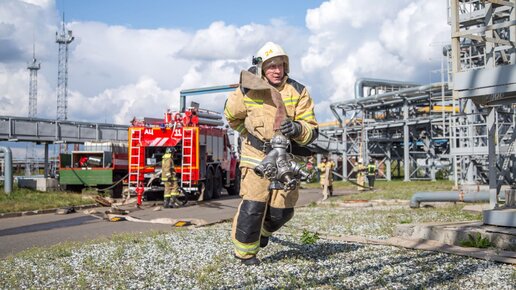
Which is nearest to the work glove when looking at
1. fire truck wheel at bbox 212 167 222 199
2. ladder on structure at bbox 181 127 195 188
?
ladder on structure at bbox 181 127 195 188

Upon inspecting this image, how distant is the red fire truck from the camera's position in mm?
17234

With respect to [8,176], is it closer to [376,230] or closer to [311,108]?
[376,230]

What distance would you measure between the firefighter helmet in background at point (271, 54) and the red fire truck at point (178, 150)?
12.1 metres

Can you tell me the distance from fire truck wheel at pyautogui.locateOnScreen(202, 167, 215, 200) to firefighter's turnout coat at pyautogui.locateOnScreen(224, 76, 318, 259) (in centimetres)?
1319

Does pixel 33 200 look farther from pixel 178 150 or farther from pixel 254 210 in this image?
pixel 254 210

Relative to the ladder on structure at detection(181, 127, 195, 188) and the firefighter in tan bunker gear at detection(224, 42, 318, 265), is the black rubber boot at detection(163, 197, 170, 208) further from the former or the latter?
the firefighter in tan bunker gear at detection(224, 42, 318, 265)

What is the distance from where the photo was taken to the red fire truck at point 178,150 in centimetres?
1723

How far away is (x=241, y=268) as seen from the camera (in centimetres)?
527

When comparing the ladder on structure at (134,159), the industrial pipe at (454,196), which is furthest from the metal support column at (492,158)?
the ladder on structure at (134,159)

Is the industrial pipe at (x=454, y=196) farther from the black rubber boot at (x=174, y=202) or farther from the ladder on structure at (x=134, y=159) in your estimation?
the ladder on structure at (x=134, y=159)

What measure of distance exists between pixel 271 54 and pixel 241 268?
2.03 m

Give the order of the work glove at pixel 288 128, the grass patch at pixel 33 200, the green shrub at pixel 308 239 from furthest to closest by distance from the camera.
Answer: the grass patch at pixel 33 200 < the green shrub at pixel 308 239 < the work glove at pixel 288 128

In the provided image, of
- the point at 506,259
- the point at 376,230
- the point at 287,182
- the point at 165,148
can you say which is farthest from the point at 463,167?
the point at 287,182

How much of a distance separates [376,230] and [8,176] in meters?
12.5
